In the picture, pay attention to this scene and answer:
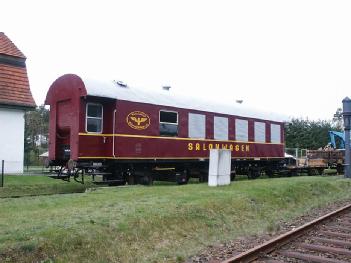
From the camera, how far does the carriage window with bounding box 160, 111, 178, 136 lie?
671 inches

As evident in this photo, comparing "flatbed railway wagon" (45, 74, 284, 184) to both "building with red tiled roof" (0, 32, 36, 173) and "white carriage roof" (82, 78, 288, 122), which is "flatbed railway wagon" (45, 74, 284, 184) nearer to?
"white carriage roof" (82, 78, 288, 122)

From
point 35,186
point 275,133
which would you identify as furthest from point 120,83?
point 275,133

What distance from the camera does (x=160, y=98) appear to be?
679 inches

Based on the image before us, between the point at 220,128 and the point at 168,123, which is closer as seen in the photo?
the point at 168,123

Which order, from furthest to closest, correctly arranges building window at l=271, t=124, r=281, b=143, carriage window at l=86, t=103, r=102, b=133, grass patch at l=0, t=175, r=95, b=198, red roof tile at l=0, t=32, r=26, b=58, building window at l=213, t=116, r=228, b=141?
building window at l=271, t=124, r=281, b=143 < red roof tile at l=0, t=32, r=26, b=58 < building window at l=213, t=116, r=228, b=141 < carriage window at l=86, t=103, r=102, b=133 < grass patch at l=0, t=175, r=95, b=198

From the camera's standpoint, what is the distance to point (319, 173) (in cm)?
2814

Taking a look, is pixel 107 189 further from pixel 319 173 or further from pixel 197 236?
pixel 319 173

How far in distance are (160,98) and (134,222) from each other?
30.1ft

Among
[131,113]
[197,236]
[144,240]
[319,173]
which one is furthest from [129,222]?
[319,173]

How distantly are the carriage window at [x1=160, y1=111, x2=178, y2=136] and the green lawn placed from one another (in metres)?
4.08

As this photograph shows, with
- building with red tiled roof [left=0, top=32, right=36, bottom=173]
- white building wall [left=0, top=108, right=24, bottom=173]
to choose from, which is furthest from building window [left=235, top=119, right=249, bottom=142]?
white building wall [left=0, top=108, right=24, bottom=173]

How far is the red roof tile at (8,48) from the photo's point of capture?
2074 centimetres

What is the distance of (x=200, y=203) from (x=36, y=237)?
4668 mm

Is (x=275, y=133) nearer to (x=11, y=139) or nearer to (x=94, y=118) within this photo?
(x=94, y=118)
